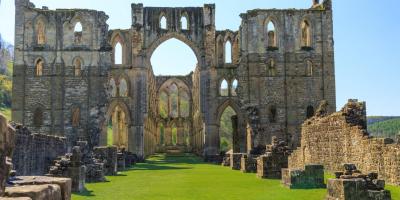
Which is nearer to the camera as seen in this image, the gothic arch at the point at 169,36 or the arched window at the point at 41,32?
the arched window at the point at 41,32

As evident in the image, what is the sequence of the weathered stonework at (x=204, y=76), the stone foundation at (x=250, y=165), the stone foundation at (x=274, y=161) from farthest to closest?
the weathered stonework at (x=204, y=76), the stone foundation at (x=250, y=165), the stone foundation at (x=274, y=161)

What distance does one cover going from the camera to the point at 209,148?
37.2 meters

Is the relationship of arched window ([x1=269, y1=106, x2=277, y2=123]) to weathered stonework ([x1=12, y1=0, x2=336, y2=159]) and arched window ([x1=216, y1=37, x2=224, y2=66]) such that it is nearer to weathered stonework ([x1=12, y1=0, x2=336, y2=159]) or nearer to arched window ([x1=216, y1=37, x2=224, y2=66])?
weathered stonework ([x1=12, y1=0, x2=336, y2=159])

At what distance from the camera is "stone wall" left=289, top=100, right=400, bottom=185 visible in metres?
13.3

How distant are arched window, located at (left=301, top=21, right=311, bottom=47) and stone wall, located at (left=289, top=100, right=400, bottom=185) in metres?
16.5

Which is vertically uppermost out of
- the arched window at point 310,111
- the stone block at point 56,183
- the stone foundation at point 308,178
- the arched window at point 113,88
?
the arched window at point 113,88

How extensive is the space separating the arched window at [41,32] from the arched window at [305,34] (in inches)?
704

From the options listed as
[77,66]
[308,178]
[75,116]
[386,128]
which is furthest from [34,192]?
[386,128]

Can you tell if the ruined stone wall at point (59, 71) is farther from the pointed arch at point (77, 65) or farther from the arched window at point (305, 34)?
the arched window at point (305, 34)

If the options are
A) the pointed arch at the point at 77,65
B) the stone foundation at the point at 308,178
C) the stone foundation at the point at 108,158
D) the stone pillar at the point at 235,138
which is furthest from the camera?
the stone pillar at the point at 235,138

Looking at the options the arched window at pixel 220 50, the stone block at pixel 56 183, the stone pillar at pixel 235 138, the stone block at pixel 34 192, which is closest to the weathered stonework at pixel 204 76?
the stone pillar at pixel 235 138

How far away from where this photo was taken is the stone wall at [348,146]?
13328 millimetres

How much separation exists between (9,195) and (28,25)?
3484 cm

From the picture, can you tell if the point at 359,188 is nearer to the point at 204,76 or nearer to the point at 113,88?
the point at 204,76
